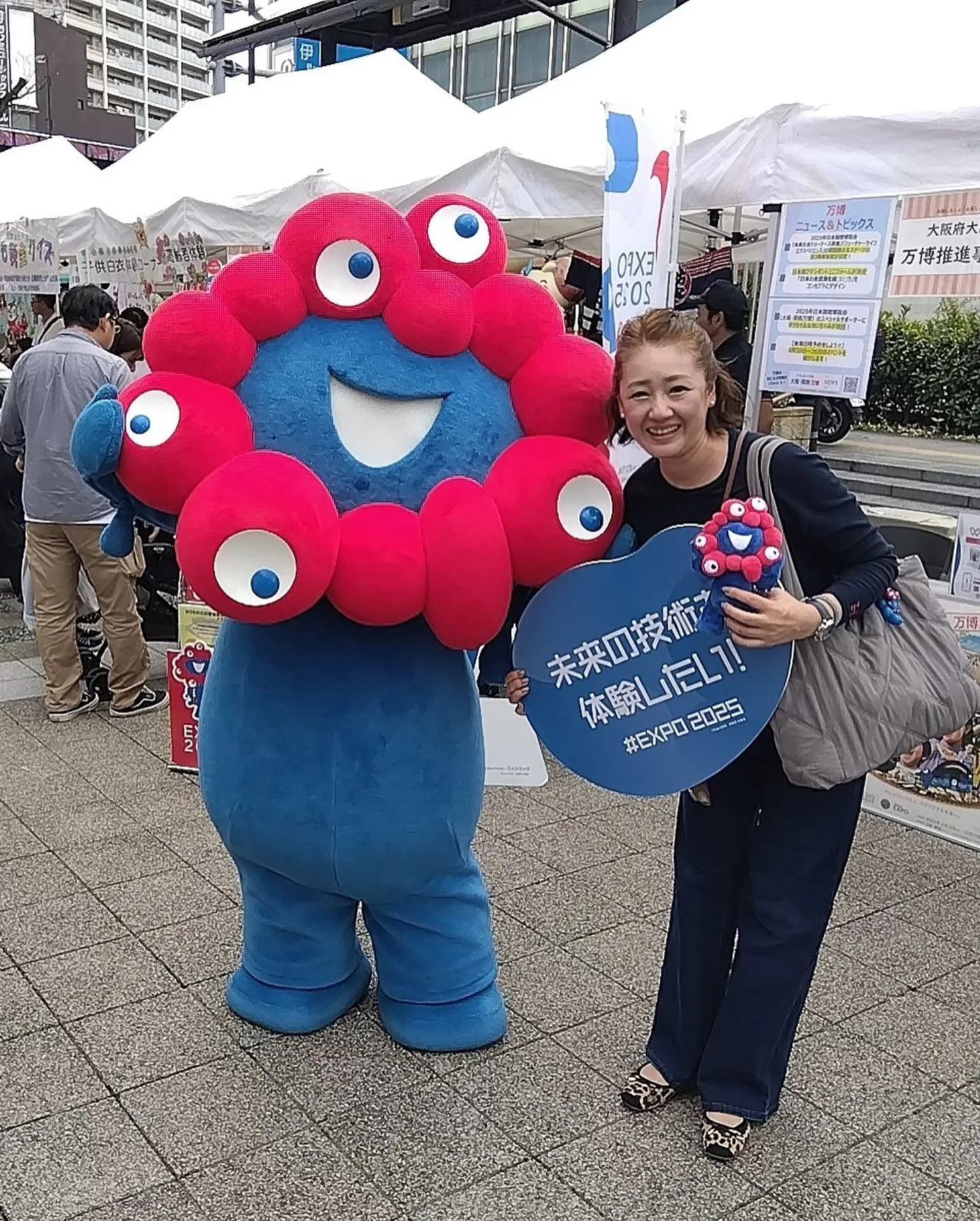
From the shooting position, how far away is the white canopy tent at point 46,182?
30.7 feet

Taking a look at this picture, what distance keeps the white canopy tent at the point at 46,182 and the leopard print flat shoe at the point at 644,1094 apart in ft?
26.4

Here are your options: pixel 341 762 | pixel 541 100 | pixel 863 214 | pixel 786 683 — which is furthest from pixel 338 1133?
pixel 541 100

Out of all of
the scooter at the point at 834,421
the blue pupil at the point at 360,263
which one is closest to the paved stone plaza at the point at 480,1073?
the blue pupil at the point at 360,263

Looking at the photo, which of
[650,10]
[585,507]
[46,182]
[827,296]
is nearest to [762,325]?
[827,296]

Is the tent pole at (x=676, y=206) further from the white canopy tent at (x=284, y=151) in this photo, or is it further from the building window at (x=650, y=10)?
the building window at (x=650, y=10)

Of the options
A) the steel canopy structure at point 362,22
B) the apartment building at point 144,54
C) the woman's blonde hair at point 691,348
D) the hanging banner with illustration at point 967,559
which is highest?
the apartment building at point 144,54

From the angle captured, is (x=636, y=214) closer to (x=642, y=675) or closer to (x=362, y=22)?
(x=642, y=675)

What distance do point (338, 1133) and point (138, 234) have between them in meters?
6.74

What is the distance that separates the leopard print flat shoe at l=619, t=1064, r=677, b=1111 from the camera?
2766 millimetres

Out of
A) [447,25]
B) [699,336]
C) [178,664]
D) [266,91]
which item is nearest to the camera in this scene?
[699,336]

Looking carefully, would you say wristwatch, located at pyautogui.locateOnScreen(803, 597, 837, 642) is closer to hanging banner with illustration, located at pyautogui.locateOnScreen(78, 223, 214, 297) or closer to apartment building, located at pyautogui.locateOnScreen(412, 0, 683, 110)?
hanging banner with illustration, located at pyautogui.locateOnScreen(78, 223, 214, 297)

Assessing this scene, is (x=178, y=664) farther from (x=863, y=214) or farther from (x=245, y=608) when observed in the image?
(x=863, y=214)

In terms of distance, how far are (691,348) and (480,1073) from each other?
5.92 ft

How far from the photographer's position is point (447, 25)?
2195cm
